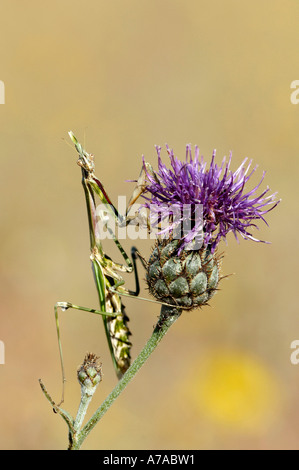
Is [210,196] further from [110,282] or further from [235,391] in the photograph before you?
[235,391]

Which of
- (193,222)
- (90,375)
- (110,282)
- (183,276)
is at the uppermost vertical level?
(193,222)

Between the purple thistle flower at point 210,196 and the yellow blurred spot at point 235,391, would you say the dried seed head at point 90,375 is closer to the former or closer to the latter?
the purple thistle flower at point 210,196

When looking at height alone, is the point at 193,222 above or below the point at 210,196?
below

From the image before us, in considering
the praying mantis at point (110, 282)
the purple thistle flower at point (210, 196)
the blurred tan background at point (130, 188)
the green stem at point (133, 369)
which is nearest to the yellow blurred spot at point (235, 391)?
the blurred tan background at point (130, 188)

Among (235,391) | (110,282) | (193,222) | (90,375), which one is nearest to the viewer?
(90,375)

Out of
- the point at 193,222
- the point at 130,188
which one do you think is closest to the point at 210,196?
the point at 193,222

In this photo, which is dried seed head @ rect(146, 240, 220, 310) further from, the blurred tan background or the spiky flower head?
the blurred tan background

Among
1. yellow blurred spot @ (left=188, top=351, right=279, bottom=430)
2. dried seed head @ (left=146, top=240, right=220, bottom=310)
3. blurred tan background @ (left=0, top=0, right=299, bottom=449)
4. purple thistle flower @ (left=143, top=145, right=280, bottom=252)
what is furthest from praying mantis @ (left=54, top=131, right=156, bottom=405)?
yellow blurred spot @ (left=188, top=351, right=279, bottom=430)

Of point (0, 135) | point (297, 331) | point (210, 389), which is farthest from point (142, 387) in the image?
point (0, 135)
